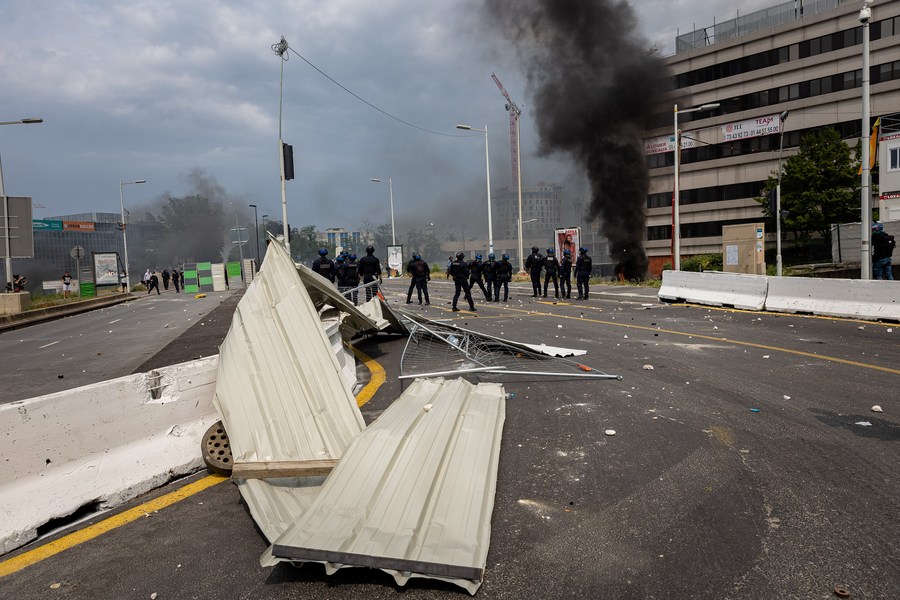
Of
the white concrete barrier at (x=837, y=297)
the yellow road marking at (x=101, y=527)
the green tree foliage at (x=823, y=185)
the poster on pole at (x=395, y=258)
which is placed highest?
the green tree foliage at (x=823, y=185)

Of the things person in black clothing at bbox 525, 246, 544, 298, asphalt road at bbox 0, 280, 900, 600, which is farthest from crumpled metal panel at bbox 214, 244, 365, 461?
person in black clothing at bbox 525, 246, 544, 298

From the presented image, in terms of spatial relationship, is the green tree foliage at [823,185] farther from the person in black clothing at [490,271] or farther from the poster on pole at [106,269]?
the poster on pole at [106,269]

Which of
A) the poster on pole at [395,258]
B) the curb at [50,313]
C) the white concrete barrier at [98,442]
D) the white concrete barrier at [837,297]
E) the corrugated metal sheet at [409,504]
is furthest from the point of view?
the poster on pole at [395,258]

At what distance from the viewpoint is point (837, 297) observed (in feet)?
40.2

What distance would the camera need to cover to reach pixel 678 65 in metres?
54.1

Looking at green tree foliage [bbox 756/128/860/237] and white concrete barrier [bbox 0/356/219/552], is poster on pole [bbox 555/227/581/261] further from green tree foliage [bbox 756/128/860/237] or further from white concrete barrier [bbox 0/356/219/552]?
white concrete barrier [bbox 0/356/219/552]

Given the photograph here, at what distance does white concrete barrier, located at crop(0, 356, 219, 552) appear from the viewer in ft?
10.3

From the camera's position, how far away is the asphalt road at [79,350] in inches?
324

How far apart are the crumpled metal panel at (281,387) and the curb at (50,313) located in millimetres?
17758

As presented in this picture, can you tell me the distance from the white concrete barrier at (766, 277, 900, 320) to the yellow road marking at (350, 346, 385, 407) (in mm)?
9868

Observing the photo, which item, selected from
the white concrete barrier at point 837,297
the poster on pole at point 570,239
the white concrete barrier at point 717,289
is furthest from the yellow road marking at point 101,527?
the poster on pole at point 570,239

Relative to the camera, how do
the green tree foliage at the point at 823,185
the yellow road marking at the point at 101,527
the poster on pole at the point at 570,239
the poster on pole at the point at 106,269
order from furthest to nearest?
the green tree foliage at the point at 823,185 → the poster on pole at the point at 106,269 → the poster on pole at the point at 570,239 → the yellow road marking at the point at 101,527

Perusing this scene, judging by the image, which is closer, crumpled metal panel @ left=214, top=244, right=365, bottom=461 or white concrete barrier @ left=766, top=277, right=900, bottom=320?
crumpled metal panel @ left=214, top=244, right=365, bottom=461

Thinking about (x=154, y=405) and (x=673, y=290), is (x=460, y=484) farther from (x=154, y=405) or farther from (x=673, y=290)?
(x=673, y=290)
